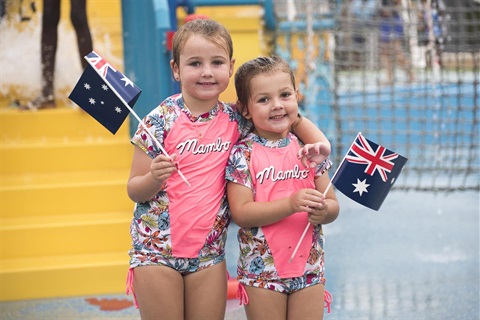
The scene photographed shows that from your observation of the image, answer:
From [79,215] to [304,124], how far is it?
238 cm

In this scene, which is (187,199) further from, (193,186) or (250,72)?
(250,72)

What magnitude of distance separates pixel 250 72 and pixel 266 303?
83 centimetres

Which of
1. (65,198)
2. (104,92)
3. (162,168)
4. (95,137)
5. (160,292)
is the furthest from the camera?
(95,137)

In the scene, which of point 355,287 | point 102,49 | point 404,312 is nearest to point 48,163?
point 102,49

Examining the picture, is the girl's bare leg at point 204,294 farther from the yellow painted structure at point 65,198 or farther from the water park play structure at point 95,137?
the yellow painted structure at point 65,198

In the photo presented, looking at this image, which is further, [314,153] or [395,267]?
[395,267]

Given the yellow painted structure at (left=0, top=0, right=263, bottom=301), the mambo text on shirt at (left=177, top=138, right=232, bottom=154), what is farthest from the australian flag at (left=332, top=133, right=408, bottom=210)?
the yellow painted structure at (left=0, top=0, right=263, bottom=301)

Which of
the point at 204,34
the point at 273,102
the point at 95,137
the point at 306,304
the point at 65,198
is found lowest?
the point at 65,198

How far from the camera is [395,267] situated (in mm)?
5309

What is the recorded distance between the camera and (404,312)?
445 centimetres

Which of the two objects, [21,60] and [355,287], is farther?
[21,60]

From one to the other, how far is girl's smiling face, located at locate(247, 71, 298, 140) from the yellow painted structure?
6.76ft

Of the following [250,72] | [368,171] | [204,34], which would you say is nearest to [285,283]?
[368,171]

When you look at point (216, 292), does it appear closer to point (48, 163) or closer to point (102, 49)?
point (48, 163)
